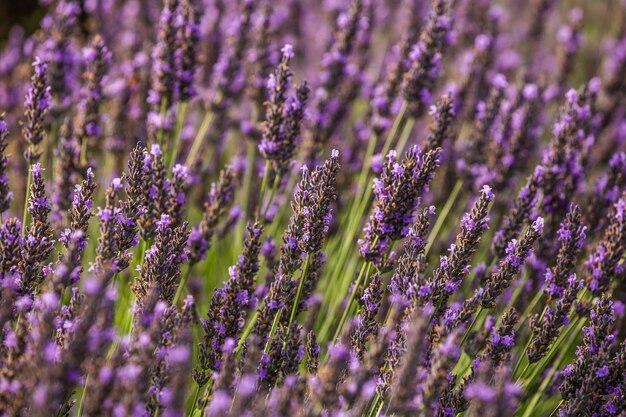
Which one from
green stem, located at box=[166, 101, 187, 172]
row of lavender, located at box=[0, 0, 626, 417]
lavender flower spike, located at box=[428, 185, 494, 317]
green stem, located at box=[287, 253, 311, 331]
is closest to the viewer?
row of lavender, located at box=[0, 0, 626, 417]

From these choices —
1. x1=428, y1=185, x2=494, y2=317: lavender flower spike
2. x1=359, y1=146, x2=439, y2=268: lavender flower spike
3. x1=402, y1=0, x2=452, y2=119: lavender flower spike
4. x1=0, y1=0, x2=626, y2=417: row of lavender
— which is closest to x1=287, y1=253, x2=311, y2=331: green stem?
x1=0, y1=0, x2=626, y2=417: row of lavender

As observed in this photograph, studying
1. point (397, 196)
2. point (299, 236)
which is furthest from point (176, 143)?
point (397, 196)

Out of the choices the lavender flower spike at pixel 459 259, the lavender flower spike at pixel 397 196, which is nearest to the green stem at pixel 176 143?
the lavender flower spike at pixel 397 196

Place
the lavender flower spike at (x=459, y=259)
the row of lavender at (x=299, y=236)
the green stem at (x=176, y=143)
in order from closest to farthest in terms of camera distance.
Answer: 1. the row of lavender at (x=299, y=236)
2. the lavender flower spike at (x=459, y=259)
3. the green stem at (x=176, y=143)

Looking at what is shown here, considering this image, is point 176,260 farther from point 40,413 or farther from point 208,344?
point 40,413

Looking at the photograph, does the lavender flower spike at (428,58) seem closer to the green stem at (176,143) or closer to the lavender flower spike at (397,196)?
the lavender flower spike at (397,196)

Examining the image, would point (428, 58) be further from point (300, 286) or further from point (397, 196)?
point (300, 286)

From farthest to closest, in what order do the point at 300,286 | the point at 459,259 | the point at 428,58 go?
the point at 428,58 < the point at 300,286 < the point at 459,259

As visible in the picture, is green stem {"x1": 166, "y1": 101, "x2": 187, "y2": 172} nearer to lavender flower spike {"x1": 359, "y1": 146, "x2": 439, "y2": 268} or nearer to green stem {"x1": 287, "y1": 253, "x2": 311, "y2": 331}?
green stem {"x1": 287, "y1": 253, "x2": 311, "y2": 331}

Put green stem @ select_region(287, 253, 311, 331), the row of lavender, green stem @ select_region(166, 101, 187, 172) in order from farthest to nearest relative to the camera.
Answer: green stem @ select_region(166, 101, 187, 172) → green stem @ select_region(287, 253, 311, 331) → the row of lavender
